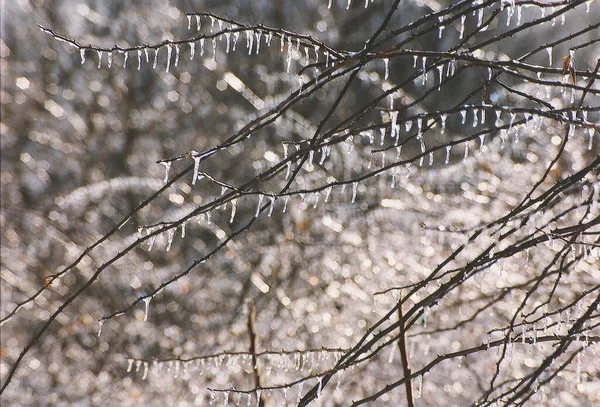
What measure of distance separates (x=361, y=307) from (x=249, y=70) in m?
3.17

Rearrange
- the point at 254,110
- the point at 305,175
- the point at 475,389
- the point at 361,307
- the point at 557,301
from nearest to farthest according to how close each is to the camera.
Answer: the point at 557,301 → the point at 475,389 → the point at 361,307 → the point at 305,175 → the point at 254,110

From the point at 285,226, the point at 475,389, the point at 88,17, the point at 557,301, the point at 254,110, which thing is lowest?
the point at 475,389

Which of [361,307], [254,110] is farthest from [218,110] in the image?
[361,307]

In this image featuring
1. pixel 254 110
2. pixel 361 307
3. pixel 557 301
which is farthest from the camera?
pixel 254 110

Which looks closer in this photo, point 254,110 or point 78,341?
point 78,341

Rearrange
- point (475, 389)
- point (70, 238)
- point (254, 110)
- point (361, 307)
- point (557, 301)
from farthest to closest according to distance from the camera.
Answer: point (254, 110) → point (70, 238) → point (361, 307) → point (475, 389) → point (557, 301)

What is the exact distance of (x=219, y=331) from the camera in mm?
5297

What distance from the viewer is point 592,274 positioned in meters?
3.77

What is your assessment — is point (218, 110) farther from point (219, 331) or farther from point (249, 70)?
point (219, 331)

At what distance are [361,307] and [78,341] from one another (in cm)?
276

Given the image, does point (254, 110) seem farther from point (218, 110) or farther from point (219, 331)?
point (219, 331)

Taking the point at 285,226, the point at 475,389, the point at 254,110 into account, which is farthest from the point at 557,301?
the point at 254,110

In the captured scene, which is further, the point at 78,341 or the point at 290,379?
the point at 78,341

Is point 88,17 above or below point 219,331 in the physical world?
above
